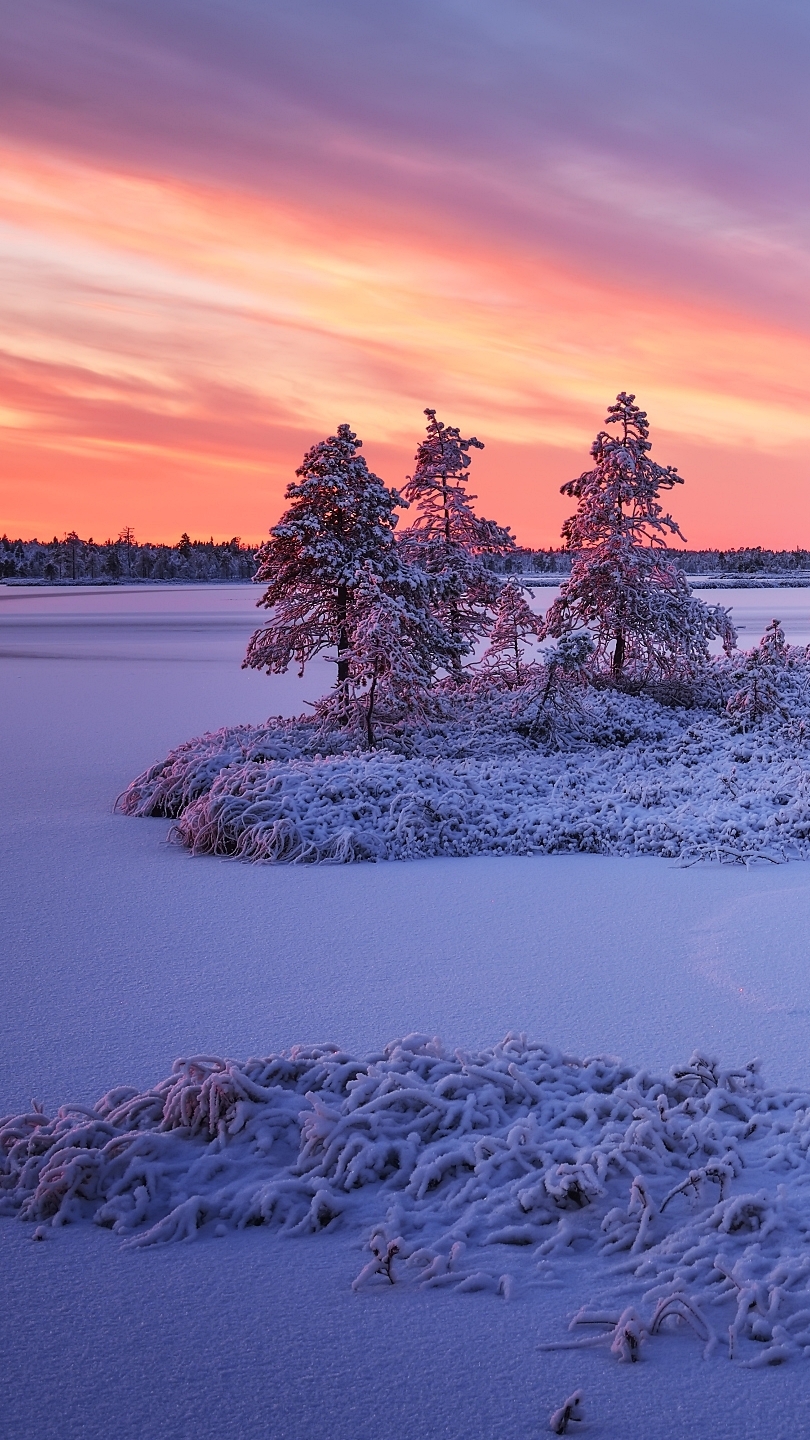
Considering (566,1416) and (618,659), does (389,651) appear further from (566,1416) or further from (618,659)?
(566,1416)

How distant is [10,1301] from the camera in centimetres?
347

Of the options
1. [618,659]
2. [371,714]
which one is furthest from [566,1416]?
[618,659]

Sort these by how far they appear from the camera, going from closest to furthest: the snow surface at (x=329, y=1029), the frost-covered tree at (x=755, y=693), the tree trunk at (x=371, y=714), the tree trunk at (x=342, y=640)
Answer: the snow surface at (x=329, y=1029) < the tree trunk at (x=371, y=714) < the tree trunk at (x=342, y=640) < the frost-covered tree at (x=755, y=693)

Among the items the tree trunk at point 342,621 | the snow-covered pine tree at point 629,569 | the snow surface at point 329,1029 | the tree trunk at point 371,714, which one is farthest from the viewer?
the snow-covered pine tree at point 629,569

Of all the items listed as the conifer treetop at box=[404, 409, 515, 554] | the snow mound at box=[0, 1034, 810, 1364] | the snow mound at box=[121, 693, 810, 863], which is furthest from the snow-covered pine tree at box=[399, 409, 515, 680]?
the snow mound at box=[0, 1034, 810, 1364]

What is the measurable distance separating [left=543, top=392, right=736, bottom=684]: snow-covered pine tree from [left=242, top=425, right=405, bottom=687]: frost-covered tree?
4257mm

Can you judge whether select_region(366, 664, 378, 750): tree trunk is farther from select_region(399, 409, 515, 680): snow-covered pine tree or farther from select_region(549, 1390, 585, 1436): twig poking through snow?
select_region(549, 1390, 585, 1436): twig poking through snow

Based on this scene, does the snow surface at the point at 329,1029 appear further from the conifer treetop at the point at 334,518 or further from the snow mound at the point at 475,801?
the conifer treetop at the point at 334,518

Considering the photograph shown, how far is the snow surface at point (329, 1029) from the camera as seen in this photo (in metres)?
3.03

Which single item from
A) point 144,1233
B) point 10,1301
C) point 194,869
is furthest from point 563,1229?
point 194,869

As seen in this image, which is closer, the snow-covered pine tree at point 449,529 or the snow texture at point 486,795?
the snow texture at point 486,795

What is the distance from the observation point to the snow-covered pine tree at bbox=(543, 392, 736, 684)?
1891cm

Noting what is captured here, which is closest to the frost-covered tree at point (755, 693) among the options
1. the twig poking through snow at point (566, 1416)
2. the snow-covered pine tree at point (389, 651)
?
the snow-covered pine tree at point (389, 651)

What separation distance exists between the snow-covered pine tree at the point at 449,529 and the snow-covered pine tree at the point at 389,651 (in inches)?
100.0
